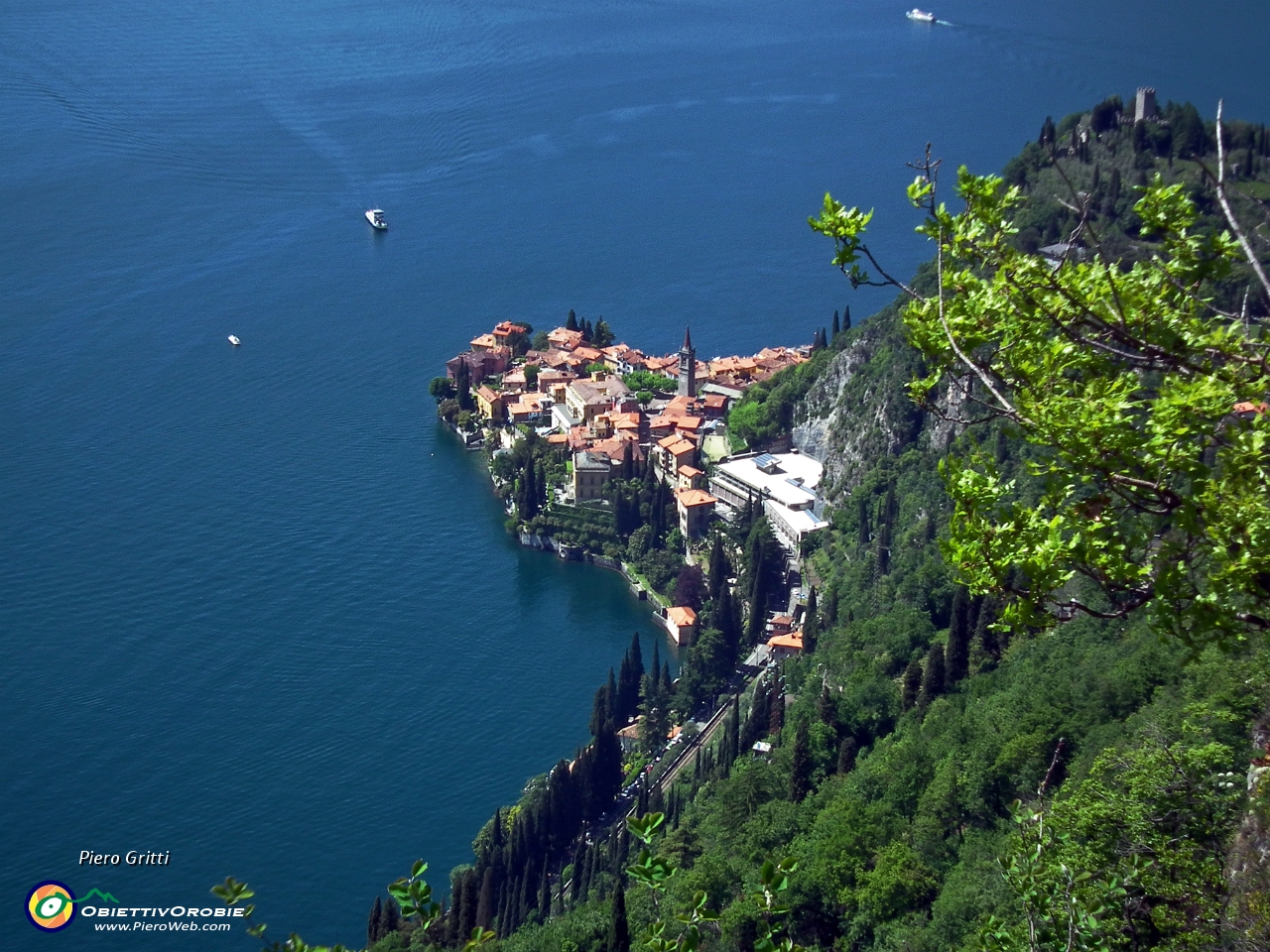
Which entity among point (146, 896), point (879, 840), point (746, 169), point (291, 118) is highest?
point (291, 118)

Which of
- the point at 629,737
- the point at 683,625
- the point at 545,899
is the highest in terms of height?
the point at 683,625

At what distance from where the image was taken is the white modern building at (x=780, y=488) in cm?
3069

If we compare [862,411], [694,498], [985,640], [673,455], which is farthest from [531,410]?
[985,640]

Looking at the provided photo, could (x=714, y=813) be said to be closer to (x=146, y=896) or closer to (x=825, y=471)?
(x=146, y=896)

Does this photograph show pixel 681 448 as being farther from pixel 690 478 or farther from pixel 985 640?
pixel 985 640

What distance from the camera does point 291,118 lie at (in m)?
57.3

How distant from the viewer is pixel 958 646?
62.7ft

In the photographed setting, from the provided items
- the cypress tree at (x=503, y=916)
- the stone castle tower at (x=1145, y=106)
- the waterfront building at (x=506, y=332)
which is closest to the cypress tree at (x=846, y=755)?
the cypress tree at (x=503, y=916)

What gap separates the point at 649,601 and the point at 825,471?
18.4 ft

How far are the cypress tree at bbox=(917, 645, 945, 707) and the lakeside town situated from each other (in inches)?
293

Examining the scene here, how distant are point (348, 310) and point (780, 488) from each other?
64.4 feet

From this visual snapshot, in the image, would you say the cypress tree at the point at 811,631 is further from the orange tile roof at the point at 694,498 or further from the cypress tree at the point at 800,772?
the cypress tree at the point at 800,772

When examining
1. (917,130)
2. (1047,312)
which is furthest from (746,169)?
(1047,312)

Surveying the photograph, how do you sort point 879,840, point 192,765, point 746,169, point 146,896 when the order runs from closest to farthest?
point 879,840, point 146,896, point 192,765, point 746,169
